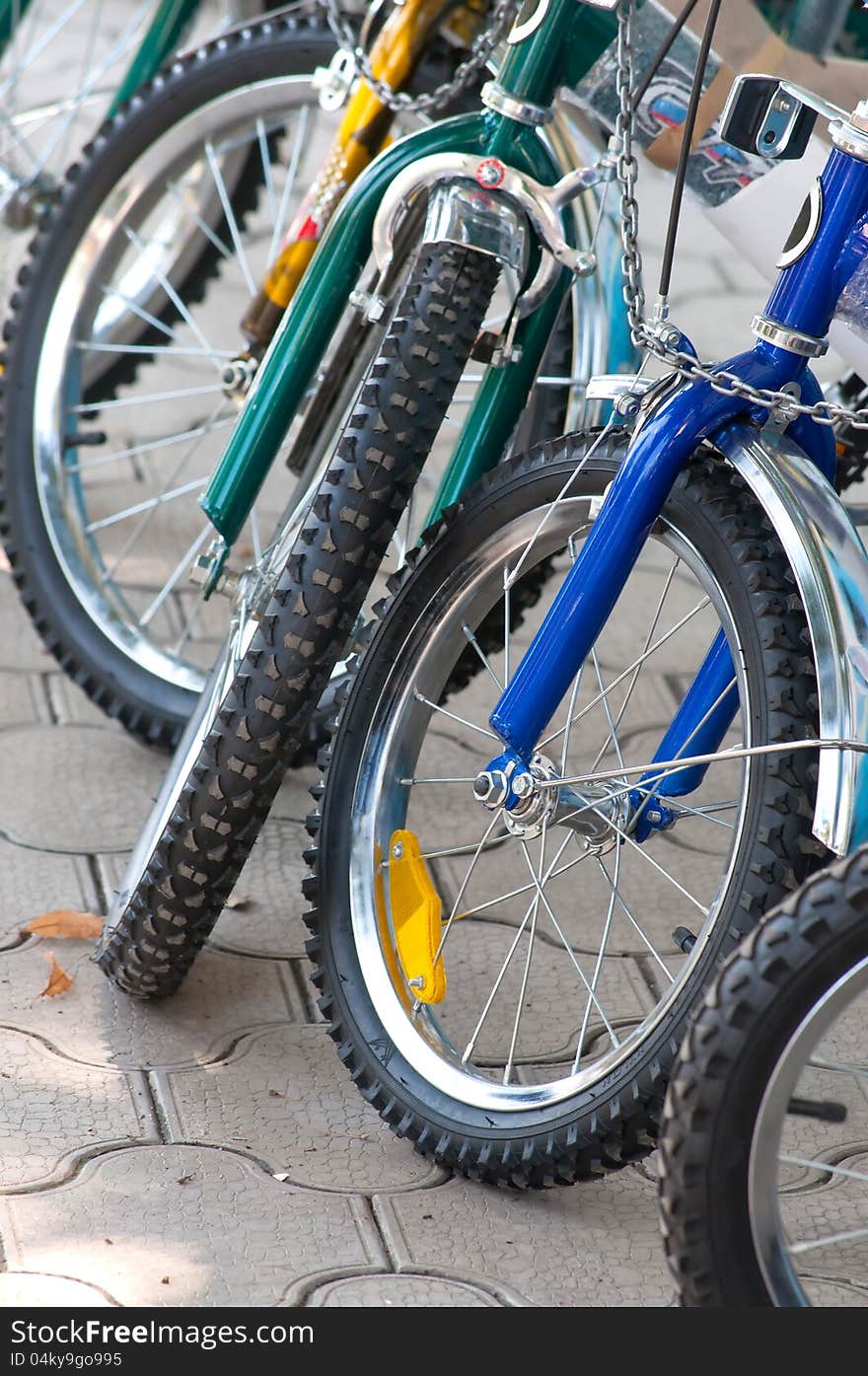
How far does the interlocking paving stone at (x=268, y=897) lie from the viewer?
1757mm

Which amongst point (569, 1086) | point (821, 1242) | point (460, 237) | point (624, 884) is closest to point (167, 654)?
point (624, 884)

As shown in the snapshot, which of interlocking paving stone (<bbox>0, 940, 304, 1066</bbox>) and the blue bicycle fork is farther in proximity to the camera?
interlocking paving stone (<bbox>0, 940, 304, 1066</bbox>)

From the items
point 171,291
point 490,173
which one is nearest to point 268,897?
point 490,173

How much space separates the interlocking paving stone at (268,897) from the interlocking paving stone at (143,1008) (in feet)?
0.11

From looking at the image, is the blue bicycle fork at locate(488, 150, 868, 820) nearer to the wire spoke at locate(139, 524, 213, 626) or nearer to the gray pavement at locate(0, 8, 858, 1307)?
the gray pavement at locate(0, 8, 858, 1307)

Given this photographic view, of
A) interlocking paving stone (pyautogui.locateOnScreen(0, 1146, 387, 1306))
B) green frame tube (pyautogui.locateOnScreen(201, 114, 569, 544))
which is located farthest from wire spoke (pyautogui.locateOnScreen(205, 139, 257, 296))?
interlocking paving stone (pyautogui.locateOnScreen(0, 1146, 387, 1306))

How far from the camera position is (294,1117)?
58.9 inches

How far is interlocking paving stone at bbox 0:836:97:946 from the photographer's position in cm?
175

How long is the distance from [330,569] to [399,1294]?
0.63 metres

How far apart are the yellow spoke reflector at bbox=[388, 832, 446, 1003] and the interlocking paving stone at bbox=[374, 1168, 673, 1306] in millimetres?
181

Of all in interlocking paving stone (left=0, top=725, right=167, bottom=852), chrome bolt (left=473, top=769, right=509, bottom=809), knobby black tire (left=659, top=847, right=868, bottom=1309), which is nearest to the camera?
knobby black tire (left=659, top=847, right=868, bottom=1309)

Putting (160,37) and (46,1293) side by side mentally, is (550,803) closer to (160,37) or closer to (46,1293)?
(46,1293)

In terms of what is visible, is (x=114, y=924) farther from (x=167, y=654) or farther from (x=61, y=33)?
(x=61, y=33)
